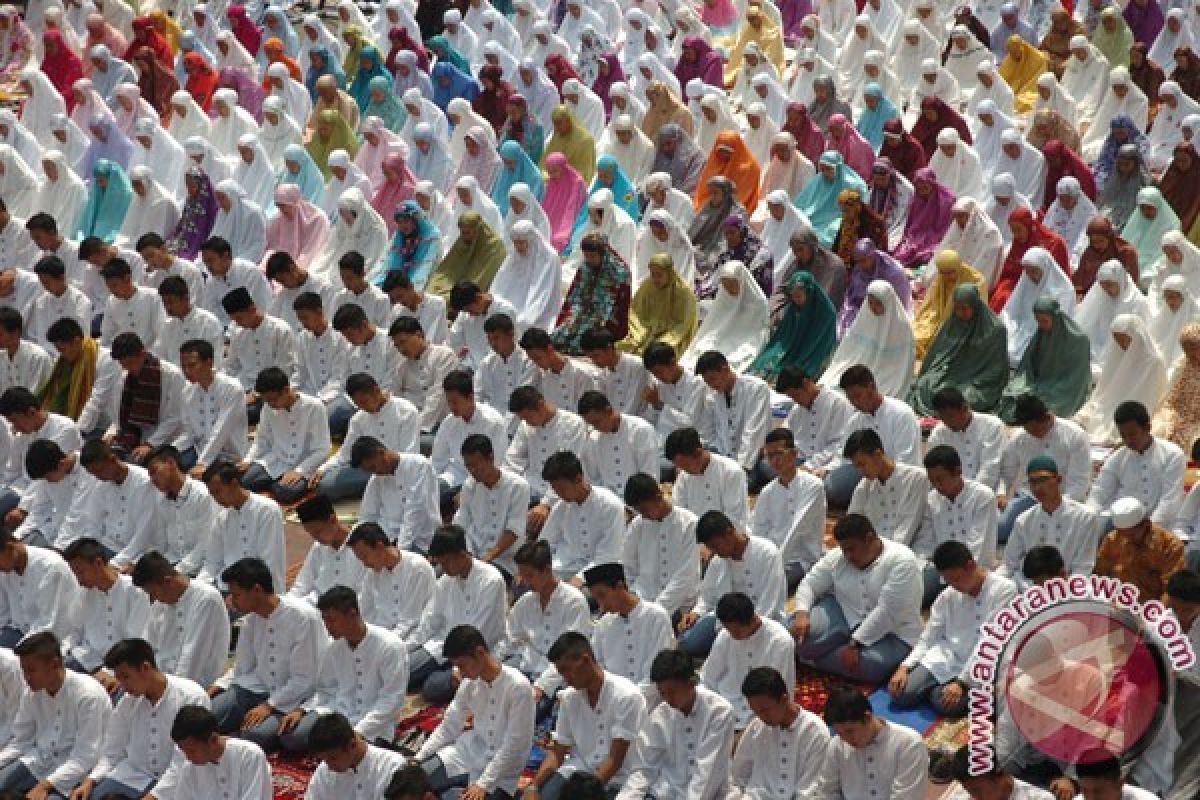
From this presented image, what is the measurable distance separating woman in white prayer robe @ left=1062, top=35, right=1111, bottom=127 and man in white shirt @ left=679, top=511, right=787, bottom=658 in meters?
8.61

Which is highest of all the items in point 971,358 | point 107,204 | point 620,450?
point 971,358

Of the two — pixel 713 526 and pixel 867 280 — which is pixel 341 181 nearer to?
pixel 867 280

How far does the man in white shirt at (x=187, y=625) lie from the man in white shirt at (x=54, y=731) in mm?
544

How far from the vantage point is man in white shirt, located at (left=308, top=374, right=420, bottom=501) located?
1069 centimetres

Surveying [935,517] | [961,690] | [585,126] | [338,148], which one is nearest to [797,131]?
[585,126]

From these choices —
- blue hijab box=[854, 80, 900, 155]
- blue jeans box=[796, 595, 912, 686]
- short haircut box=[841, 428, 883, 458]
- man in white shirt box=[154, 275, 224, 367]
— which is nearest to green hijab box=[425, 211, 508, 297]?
man in white shirt box=[154, 275, 224, 367]

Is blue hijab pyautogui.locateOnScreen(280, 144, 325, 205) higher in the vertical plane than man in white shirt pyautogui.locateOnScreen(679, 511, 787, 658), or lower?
lower

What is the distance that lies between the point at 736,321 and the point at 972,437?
8.79 ft

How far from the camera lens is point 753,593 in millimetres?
8961

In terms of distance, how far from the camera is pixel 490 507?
9938mm

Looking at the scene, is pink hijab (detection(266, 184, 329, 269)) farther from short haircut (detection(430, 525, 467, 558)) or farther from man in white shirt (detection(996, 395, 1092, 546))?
man in white shirt (detection(996, 395, 1092, 546))

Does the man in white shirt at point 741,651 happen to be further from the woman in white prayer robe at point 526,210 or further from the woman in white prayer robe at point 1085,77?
the woman in white prayer robe at point 1085,77

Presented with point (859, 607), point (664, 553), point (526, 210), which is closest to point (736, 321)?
point (526, 210)

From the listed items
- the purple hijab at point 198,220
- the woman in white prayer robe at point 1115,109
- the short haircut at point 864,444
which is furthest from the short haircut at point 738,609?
the woman in white prayer robe at point 1115,109
